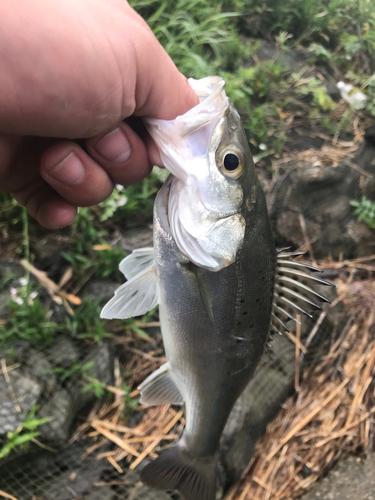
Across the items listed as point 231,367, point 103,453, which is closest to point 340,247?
point 231,367

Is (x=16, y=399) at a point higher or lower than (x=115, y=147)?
lower

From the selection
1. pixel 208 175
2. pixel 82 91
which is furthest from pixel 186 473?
pixel 82 91

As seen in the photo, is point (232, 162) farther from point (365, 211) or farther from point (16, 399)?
A: point (365, 211)

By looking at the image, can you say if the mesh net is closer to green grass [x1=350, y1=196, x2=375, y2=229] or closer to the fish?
green grass [x1=350, y1=196, x2=375, y2=229]

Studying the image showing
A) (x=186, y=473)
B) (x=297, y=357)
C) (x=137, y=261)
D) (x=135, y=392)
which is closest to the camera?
(x=137, y=261)

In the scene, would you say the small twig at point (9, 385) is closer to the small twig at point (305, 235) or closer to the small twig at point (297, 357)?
the small twig at point (297, 357)

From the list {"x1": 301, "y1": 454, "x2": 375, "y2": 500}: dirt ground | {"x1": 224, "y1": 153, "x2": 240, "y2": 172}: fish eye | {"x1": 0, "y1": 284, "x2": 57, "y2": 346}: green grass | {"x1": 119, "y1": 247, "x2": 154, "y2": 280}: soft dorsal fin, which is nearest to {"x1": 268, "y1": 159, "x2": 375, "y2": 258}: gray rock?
{"x1": 301, "y1": 454, "x2": 375, "y2": 500}: dirt ground

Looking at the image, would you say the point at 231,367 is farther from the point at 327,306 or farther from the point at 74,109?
the point at 327,306
